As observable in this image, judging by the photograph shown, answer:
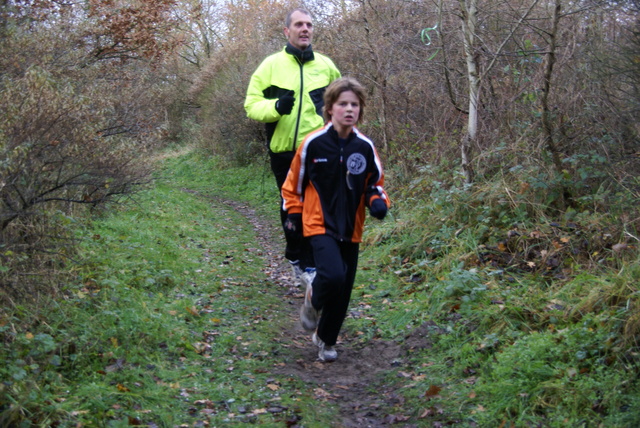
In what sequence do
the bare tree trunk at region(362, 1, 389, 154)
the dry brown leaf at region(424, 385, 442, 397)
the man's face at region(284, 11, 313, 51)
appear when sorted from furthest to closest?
the bare tree trunk at region(362, 1, 389, 154), the man's face at region(284, 11, 313, 51), the dry brown leaf at region(424, 385, 442, 397)

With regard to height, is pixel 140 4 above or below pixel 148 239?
above

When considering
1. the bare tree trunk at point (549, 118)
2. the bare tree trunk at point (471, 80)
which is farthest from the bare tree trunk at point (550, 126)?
the bare tree trunk at point (471, 80)

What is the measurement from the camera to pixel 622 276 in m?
4.77

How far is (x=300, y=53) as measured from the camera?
6.04 metres

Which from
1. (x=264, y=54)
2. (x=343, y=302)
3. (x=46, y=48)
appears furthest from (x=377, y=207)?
(x=264, y=54)

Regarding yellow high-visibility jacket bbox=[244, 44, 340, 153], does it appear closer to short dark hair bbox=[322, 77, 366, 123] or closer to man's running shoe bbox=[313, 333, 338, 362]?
short dark hair bbox=[322, 77, 366, 123]

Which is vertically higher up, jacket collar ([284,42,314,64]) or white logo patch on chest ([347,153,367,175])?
jacket collar ([284,42,314,64])

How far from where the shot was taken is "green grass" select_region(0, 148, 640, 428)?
3.91 m

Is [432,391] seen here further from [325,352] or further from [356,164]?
[356,164]

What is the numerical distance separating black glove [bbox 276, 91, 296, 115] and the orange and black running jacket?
3.55 ft

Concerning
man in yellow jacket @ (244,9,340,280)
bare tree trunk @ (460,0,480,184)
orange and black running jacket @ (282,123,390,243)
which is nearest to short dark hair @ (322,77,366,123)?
orange and black running jacket @ (282,123,390,243)

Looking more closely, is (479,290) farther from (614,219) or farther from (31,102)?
A: (31,102)

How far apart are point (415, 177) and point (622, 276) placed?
5323 millimetres

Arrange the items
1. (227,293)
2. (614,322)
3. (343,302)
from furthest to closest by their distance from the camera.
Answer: (227,293), (343,302), (614,322)
